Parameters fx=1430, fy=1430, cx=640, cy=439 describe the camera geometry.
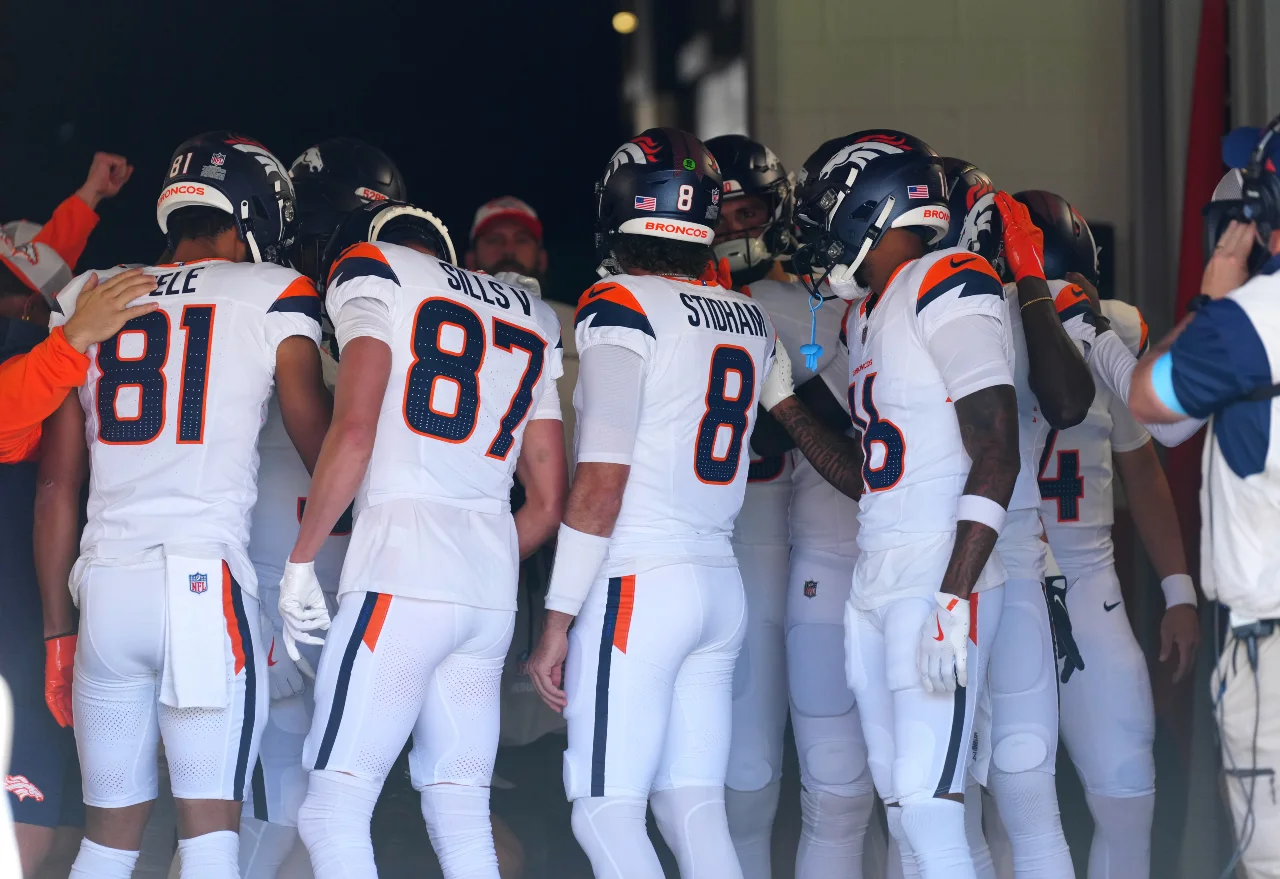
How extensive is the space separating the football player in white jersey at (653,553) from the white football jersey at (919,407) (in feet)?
1.21

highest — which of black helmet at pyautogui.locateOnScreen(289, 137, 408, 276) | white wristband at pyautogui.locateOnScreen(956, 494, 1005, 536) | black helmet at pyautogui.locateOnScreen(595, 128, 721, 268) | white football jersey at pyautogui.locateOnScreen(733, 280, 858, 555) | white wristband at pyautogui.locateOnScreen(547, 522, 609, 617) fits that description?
black helmet at pyautogui.locateOnScreen(289, 137, 408, 276)

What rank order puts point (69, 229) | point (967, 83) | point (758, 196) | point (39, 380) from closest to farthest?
point (39, 380) → point (758, 196) → point (69, 229) → point (967, 83)

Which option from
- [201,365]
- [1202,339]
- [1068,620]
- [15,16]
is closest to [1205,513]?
[1202,339]

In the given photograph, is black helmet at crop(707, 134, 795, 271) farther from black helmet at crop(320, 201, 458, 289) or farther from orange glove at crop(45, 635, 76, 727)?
orange glove at crop(45, 635, 76, 727)

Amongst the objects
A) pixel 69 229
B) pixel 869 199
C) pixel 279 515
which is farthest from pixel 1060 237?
pixel 69 229

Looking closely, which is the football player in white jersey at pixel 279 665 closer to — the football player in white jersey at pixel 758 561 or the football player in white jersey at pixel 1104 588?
the football player in white jersey at pixel 758 561

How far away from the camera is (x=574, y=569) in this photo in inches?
128

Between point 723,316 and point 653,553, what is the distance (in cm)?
60

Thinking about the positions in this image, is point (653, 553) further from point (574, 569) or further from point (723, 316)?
point (723, 316)

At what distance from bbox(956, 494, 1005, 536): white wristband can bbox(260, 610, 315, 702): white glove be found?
1.66 metres

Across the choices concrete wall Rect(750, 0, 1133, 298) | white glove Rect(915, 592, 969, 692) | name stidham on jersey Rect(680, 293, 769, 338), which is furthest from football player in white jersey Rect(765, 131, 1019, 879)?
concrete wall Rect(750, 0, 1133, 298)

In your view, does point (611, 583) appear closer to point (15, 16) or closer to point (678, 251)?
point (678, 251)

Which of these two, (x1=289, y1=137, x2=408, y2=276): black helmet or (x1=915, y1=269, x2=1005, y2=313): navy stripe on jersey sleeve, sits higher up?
(x1=289, y1=137, x2=408, y2=276): black helmet

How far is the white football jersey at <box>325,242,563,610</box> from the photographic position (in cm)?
310
